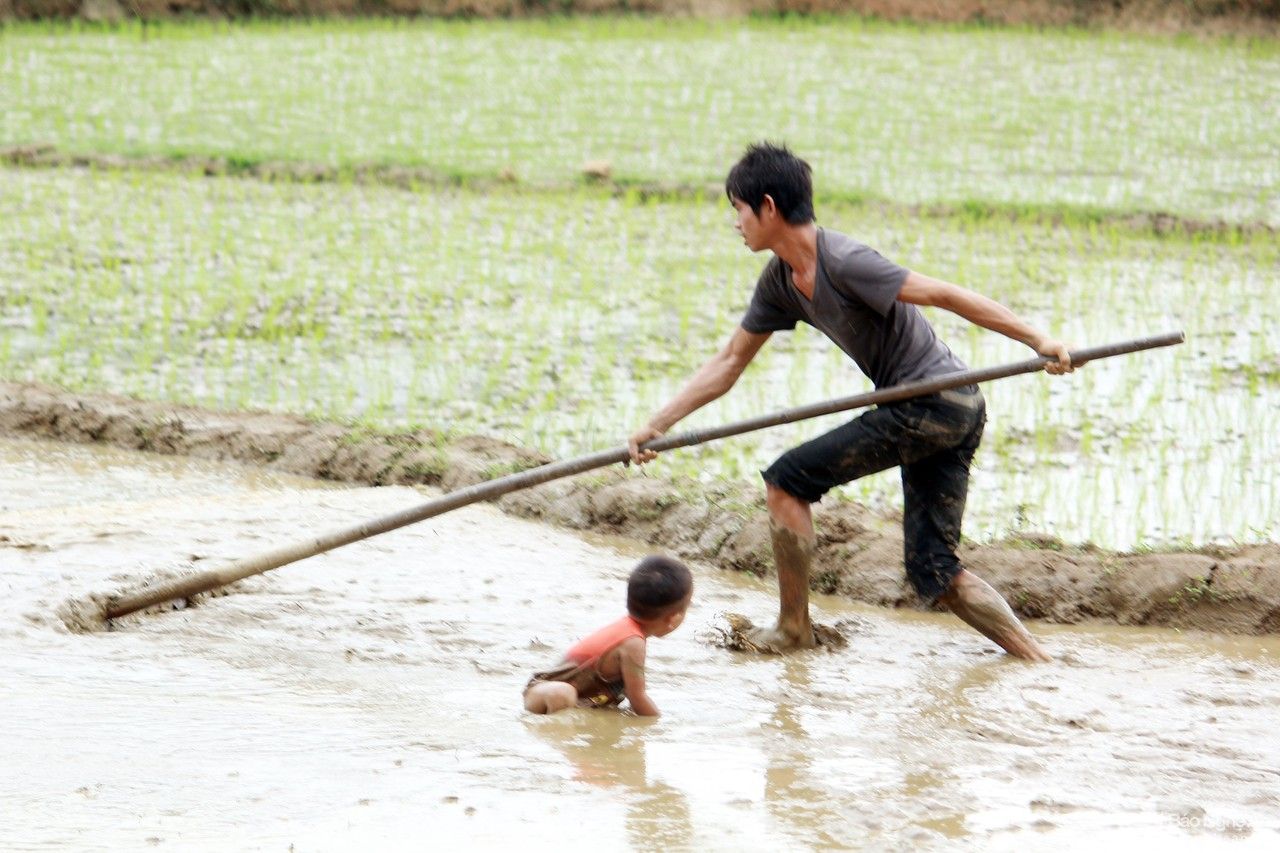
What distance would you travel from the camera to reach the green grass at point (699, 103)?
1014 cm

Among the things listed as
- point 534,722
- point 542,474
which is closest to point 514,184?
point 542,474

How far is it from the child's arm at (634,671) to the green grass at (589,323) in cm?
166

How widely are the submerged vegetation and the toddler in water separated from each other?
1.57 meters

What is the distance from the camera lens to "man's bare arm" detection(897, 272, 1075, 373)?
361 centimetres

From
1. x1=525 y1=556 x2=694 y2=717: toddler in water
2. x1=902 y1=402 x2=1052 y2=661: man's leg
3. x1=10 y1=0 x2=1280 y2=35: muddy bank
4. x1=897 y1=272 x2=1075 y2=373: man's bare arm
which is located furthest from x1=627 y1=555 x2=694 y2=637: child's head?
x1=10 y1=0 x2=1280 y2=35: muddy bank

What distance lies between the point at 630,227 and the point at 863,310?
209 inches

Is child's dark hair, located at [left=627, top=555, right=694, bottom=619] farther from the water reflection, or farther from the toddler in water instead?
the water reflection

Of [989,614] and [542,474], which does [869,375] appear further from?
[542,474]

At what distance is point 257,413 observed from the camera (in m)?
6.18

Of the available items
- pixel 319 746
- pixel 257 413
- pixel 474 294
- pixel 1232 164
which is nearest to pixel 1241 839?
pixel 319 746

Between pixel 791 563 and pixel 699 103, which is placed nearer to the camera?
pixel 791 563

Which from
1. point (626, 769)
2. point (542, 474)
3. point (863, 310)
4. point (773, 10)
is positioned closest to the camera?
point (626, 769)

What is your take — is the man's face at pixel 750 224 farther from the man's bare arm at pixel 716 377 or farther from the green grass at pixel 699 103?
the green grass at pixel 699 103

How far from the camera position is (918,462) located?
12.9 ft
